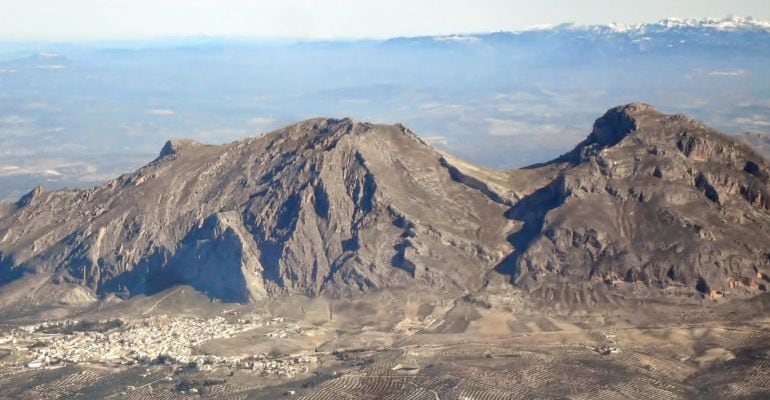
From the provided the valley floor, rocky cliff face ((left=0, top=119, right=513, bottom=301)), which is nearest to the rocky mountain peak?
rocky cliff face ((left=0, top=119, right=513, bottom=301))

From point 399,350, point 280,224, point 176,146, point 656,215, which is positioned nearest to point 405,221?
point 280,224

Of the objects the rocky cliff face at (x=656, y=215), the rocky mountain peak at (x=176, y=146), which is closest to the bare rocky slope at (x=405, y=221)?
the rocky cliff face at (x=656, y=215)

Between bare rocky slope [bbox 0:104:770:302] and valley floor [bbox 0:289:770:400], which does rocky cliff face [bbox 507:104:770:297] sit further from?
valley floor [bbox 0:289:770:400]

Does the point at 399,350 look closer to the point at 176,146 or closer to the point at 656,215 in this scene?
the point at 656,215

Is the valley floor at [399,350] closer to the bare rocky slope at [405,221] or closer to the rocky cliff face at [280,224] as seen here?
the rocky cliff face at [280,224]

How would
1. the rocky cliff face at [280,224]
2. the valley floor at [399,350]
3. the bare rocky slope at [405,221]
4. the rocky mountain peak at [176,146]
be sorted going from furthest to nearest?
the rocky mountain peak at [176,146]
the rocky cliff face at [280,224]
the bare rocky slope at [405,221]
the valley floor at [399,350]

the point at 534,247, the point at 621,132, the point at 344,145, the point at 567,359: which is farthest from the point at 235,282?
the point at 621,132
